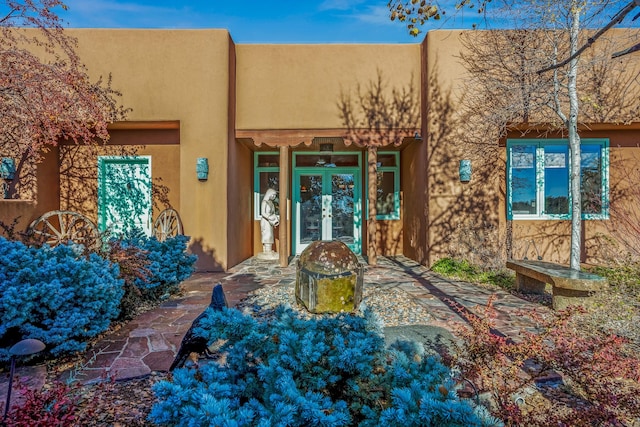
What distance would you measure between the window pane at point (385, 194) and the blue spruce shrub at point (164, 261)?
565 centimetres

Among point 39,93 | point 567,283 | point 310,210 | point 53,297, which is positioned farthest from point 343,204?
point 53,297

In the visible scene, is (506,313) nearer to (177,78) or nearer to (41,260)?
(41,260)

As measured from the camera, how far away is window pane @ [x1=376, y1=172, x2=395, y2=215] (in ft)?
31.7

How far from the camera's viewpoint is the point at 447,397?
4.65ft

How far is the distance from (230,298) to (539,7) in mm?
6936

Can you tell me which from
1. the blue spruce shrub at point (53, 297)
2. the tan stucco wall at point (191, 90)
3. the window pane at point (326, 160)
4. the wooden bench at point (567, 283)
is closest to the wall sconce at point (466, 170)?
the wooden bench at point (567, 283)

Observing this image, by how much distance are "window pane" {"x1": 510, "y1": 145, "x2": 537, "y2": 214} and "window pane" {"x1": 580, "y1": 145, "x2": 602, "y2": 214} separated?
1163 mm

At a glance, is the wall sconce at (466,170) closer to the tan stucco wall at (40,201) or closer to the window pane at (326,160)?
the window pane at (326,160)

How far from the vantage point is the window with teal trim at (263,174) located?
960cm

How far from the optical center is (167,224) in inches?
291

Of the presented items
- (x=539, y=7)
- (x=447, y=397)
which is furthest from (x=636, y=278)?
(x=447, y=397)

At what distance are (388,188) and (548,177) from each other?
387 centimetres

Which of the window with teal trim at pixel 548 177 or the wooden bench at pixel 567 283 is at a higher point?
the window with teal trim at pixel 548 177

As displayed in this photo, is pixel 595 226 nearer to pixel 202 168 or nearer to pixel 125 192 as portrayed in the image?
pixel 202 168
